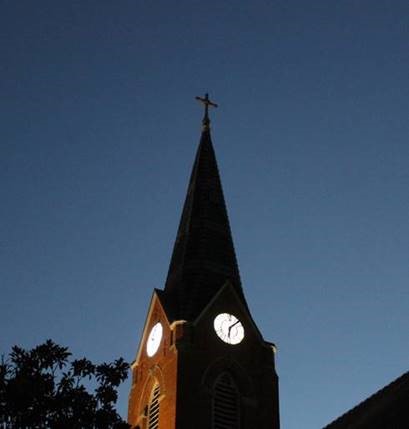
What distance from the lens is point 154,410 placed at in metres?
32.1

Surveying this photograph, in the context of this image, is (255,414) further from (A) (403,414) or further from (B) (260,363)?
(A) (403,414)

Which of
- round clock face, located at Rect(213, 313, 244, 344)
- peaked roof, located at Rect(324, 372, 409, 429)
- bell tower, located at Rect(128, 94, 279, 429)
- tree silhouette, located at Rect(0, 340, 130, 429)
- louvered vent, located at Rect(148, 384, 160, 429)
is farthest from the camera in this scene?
round clock face, located at Rect(213, 313, 244, 344)

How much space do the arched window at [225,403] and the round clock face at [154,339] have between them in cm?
289

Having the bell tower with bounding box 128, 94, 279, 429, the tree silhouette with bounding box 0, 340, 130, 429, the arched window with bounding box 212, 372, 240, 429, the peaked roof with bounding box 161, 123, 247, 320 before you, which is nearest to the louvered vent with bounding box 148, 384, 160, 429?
the bell tower with bounding box 128, 94, 279, 429

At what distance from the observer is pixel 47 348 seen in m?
16.7

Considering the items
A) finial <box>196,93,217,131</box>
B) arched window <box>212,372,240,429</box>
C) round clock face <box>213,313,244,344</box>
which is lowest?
arched window <box>212,372,240,429</box>

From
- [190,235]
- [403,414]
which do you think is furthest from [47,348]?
[190,235]

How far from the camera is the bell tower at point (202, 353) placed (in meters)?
30.9

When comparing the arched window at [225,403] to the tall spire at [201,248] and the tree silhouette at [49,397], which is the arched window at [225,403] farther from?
the tree silhouette at [49,397]

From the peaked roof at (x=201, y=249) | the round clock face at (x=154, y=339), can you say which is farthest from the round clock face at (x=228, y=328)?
the round clock face at (x=154, y=339)

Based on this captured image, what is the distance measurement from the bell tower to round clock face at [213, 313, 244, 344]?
4 centimetres

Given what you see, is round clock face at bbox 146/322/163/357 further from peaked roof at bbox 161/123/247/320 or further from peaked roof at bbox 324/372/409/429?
peaked roof at bbox 324/372/409/429

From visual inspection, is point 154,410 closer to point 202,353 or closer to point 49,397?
point 202,353

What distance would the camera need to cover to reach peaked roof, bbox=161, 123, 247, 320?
33.8 meters
